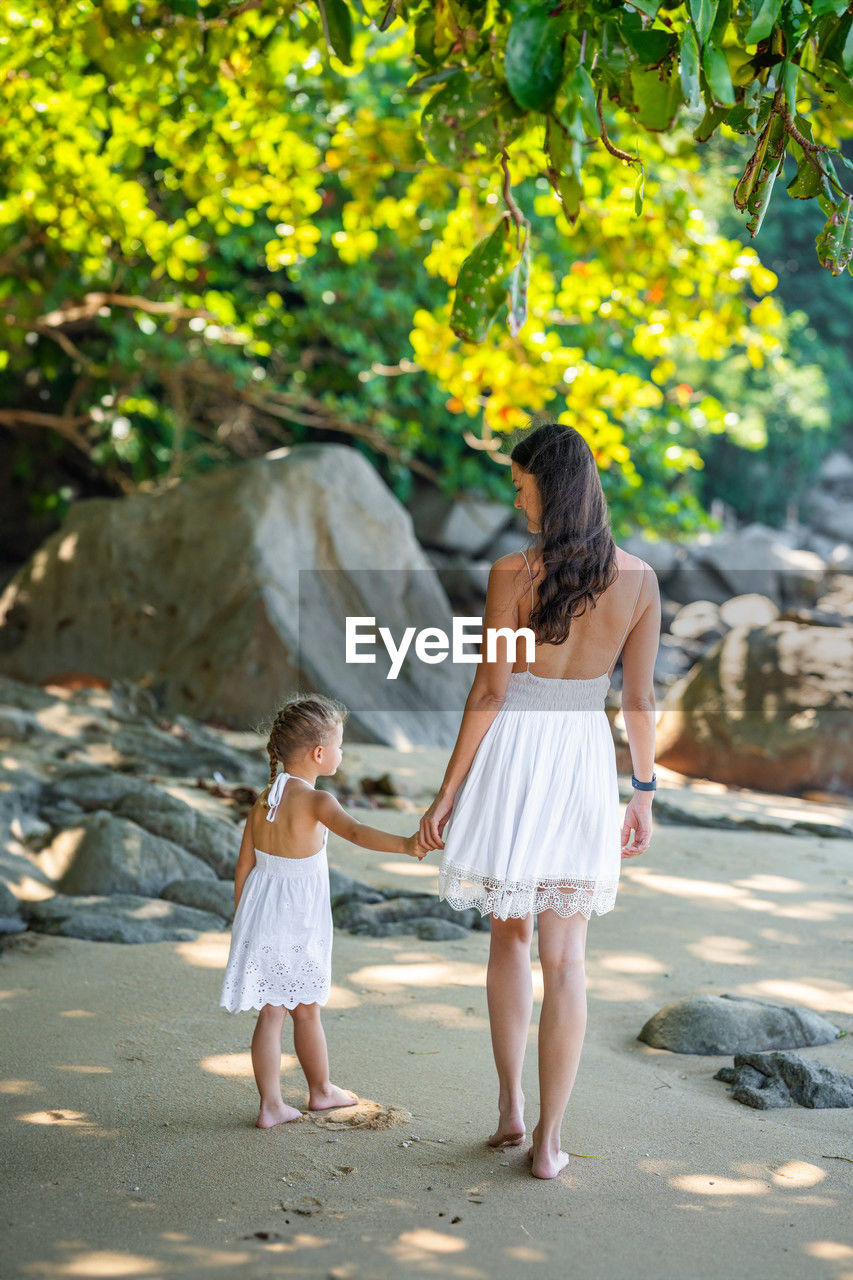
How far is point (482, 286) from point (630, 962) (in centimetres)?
234

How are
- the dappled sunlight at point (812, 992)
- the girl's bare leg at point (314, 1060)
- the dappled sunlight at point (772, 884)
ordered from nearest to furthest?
the girl's bare leg at point (314, 1060)
the dappled sunlight at point (812, 992)
the dappled sunlight at point (772, 884)

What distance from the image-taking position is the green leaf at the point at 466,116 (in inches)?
124

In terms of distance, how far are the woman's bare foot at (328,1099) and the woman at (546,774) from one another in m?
0.38

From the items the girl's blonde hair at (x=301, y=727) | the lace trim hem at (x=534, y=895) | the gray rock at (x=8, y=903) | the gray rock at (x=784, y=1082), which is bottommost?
the gray rock at (x=784, y=1082)

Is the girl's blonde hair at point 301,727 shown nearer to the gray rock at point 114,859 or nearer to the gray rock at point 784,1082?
the gray rock at point 784,1082

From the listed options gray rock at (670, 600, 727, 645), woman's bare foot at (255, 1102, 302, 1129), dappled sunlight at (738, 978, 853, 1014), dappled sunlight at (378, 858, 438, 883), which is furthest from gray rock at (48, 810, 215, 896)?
gray rock at (670, 600, 727, 645)

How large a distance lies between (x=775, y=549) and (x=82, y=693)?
13.5m

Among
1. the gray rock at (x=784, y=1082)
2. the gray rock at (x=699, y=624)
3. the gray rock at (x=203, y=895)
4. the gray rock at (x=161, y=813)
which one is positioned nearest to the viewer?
the gray rock at (x=784, y=1082)

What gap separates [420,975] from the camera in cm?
404

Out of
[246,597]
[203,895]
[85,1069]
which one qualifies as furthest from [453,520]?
[85,1069]

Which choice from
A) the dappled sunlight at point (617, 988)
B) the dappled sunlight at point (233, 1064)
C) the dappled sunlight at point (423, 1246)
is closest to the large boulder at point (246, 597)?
the dappled sunlight at point (617, 988)

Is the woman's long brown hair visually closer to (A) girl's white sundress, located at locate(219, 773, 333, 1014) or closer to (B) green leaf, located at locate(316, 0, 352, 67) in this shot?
(A) girl's white sundress, located at locate(219, 773, 333, 1014)

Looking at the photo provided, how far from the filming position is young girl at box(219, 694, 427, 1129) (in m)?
2.85

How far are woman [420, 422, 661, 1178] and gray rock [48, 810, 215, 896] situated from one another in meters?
2.23
